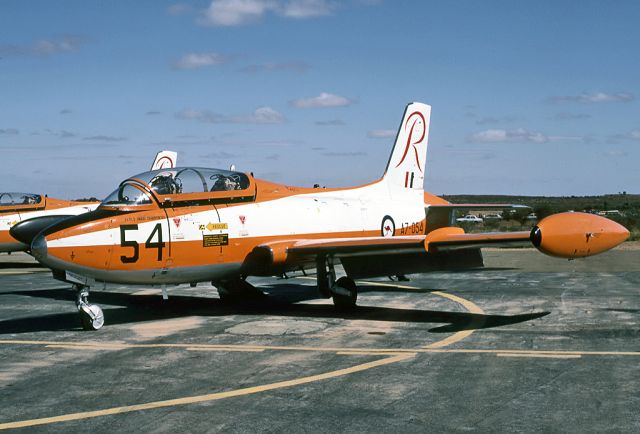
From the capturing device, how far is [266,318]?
15172mm

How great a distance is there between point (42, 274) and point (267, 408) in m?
21.2

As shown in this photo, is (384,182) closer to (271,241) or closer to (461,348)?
(271,241)

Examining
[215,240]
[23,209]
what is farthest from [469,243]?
[23,209]

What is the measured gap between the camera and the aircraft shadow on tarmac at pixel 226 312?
567 inches

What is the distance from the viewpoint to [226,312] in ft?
53.2

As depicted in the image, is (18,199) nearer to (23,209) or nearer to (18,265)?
(23,209)

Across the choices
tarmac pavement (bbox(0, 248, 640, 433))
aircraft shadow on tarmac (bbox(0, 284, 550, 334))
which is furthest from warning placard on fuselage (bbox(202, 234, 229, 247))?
aircraft shadow on tarmac (bbox(0, 284, 550, 334))

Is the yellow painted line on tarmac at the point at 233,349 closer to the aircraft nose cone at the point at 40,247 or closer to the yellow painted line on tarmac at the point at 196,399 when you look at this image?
the yellow painted line on tarmac at the point at 196,399

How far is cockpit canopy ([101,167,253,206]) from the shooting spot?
1393 centimetres

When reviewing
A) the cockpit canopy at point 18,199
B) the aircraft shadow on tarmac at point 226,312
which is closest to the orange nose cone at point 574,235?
the aircraft shadow on tarmac at point 226,312

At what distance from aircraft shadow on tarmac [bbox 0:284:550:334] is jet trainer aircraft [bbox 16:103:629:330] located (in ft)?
2.31

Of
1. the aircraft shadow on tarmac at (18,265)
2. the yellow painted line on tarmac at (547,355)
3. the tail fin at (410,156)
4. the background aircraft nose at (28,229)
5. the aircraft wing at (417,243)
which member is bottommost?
the yellow painted line on tarmac at (547,355)

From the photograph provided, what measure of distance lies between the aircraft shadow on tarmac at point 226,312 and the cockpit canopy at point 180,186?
2.86m

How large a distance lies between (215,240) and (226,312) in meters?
2.42
